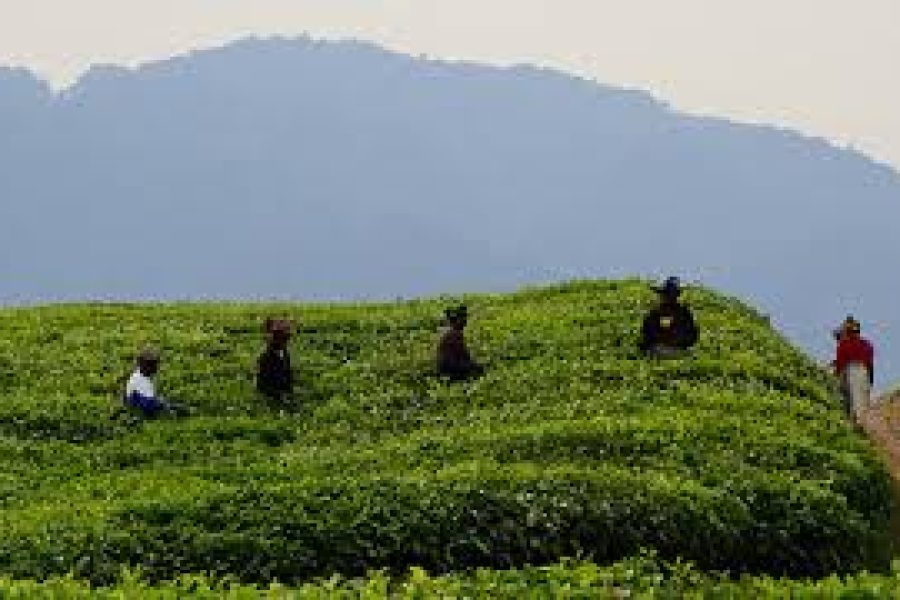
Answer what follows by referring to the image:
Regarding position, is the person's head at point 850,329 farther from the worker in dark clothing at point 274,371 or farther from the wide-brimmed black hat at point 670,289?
the worker in dark clothing at point 274,371

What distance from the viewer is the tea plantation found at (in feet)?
70.0

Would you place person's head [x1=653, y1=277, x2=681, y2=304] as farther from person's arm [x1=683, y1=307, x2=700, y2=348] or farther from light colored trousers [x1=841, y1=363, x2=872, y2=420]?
light colored trousers [x1=841, y1=363, x2=872, y2=420]

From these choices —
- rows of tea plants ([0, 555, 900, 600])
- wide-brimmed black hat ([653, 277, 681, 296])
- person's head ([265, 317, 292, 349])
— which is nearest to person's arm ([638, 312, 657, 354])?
wide-brimmed black hat ([653, 277, 681, 296])

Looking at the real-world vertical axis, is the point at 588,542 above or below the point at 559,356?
below

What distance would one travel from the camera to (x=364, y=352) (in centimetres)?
3919

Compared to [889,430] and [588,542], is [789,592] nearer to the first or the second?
[588,542]

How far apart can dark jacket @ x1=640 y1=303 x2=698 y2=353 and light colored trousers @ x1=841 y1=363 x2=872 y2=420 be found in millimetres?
5333

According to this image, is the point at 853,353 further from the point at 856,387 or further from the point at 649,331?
the point at 649,331

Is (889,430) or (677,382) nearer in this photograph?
(677,382)

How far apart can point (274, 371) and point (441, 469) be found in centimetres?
921

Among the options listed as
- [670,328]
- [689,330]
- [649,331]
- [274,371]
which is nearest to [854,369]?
[689,330]

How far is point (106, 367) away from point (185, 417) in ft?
18.7

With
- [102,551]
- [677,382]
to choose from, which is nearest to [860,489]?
[677,382]

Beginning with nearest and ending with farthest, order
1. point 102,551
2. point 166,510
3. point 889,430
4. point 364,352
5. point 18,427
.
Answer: point 102,551 → point 166,510 → point 18,427 → point 364,352 → point 889,430
